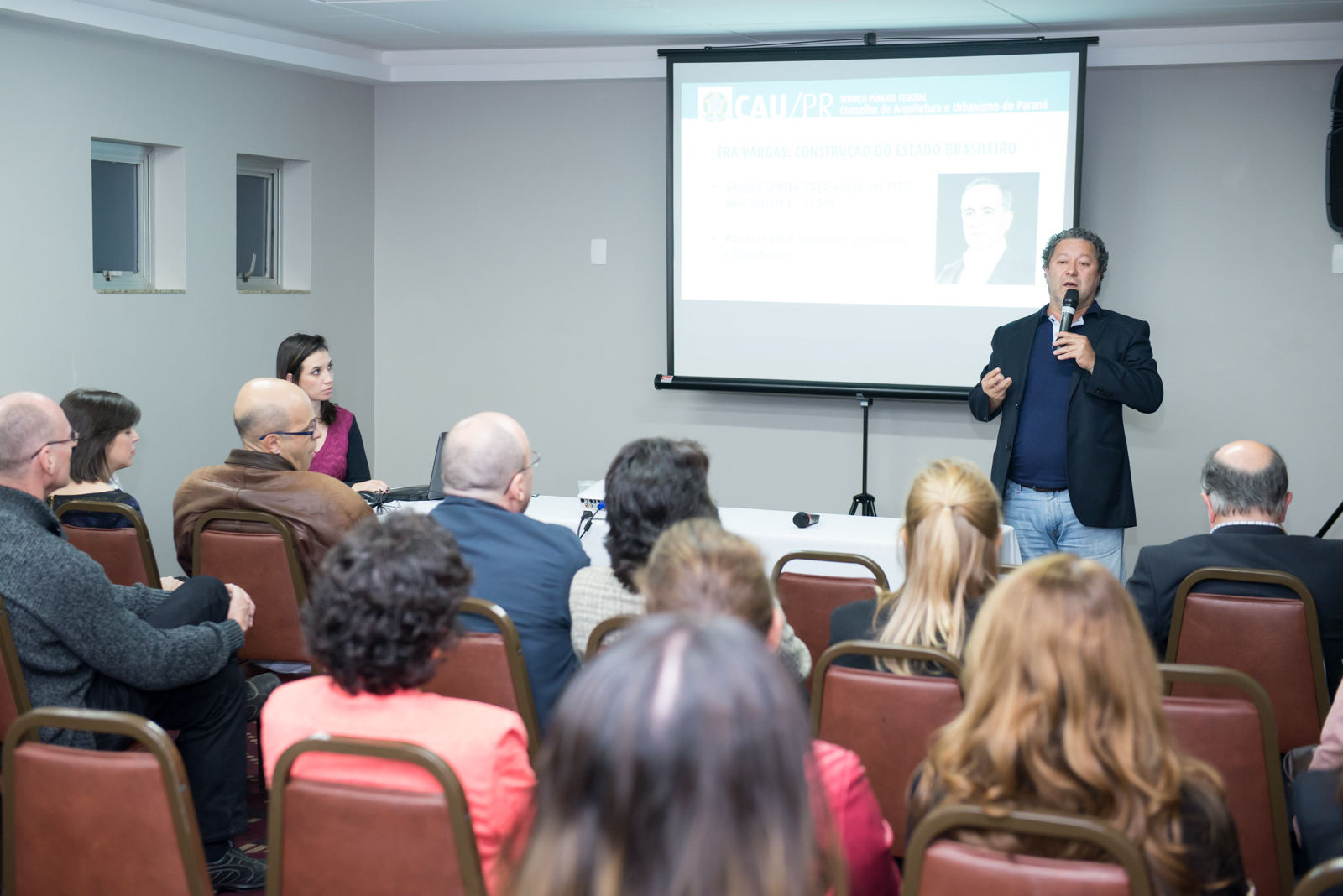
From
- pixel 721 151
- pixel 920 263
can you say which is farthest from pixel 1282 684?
pixel 721 151

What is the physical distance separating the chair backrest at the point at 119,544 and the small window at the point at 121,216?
2.26 metres

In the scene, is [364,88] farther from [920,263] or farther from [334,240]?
[920,263]

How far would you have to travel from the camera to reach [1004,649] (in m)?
1.40

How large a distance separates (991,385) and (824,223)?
184cm

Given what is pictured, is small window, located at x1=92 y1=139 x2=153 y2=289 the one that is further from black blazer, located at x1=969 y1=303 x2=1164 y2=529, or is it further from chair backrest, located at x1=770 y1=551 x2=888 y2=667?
black blazer, located at x1=969 y1=303 x2=1164 y2=529

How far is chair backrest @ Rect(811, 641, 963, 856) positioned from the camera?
1926 millimetres

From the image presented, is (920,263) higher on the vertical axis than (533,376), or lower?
higher

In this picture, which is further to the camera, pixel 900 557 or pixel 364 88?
pixel 364 88

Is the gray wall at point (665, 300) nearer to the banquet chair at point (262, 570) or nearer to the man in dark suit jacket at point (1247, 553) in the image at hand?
the man in dark suit jacket at point (1247, 553)

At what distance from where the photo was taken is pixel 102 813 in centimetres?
163

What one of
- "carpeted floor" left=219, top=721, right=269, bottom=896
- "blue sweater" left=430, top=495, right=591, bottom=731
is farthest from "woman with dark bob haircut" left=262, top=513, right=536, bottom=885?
"carpeted floor" left=219, top=721, right=269, bottom=896

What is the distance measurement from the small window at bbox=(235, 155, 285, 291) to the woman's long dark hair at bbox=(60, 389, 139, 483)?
2.62m

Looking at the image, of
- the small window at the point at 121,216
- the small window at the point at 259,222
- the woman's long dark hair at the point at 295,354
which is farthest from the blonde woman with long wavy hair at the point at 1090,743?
the small window at the point at 259,222

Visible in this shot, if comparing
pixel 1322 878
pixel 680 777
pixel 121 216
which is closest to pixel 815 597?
pixel 1322 878
